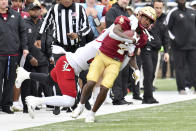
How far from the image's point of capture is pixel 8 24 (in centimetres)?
1219

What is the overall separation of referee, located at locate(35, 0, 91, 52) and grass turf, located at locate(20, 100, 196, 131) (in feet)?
5.10

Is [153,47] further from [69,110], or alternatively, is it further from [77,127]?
[77,127]

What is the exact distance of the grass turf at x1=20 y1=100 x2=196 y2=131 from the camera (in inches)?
359

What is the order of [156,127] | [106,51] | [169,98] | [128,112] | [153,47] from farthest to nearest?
[169,98] < [153,47] < [128,112] < [106,51] < [156,127]

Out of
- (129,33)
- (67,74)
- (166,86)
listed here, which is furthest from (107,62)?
(166,86)

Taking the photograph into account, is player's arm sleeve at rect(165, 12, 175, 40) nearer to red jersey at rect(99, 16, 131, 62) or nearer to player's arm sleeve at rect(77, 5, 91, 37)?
player's arm sleeve at rect(77, 5, 91, 37)

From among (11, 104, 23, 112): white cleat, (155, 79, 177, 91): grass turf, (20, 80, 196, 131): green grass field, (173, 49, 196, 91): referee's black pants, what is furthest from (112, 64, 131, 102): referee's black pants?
(155, 79, 177, 91): grass turf

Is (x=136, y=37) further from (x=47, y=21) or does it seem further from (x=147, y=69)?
(x=147, y=69)

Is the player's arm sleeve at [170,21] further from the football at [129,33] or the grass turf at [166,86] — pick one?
the football at [129,33]

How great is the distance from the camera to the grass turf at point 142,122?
9.12 metres

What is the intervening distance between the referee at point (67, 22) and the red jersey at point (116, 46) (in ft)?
6.39

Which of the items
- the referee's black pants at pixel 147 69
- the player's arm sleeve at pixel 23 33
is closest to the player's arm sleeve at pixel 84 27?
the player's arm sleeve at pixel 23 33

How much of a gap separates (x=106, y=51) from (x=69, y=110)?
2331 millimetres

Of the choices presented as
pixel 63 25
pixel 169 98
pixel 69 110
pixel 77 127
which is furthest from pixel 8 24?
pixel 169 98
